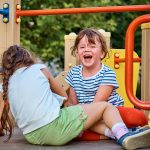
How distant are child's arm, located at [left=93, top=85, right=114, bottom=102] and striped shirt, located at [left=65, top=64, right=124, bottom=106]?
0.03 m

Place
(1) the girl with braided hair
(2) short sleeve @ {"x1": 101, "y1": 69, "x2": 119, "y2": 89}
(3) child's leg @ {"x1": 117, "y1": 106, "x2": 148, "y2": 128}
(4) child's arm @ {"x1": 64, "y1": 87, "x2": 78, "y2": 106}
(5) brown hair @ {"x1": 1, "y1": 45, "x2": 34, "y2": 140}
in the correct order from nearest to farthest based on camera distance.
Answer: (1) the girl with braided hair < (5) brown hair @ {"x1": 1, "y1": 45, "x2": 34, "y2": 140} < (3) child's leg @ {"x1": 117, "y1": 106, "x2": 148, "y2": 128} < (2) short sleeve @ {"x1": 101, "y1": 69, "x2": 119, "y2": 89} < (4) child's arm @ {"x1": 64, "y1": 87, "x2": 78, "y2": 106}

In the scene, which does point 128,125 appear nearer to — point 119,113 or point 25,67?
point 119,113

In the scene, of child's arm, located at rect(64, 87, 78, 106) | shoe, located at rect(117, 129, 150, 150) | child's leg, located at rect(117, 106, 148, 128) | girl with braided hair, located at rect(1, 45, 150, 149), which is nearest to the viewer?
shoe, located at rect(117, 129, 150, 150)

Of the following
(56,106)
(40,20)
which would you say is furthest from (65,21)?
(56,106)

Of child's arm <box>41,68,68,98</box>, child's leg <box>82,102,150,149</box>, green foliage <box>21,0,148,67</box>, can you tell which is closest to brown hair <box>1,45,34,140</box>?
child's arm <box>41,68,68,98</box>

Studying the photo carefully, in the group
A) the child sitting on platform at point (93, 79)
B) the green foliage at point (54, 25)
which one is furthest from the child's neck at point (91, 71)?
the green foliage at point (54, 25)

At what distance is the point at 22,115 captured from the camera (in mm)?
3031

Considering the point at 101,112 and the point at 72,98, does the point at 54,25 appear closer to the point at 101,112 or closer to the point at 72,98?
the point at 72,98

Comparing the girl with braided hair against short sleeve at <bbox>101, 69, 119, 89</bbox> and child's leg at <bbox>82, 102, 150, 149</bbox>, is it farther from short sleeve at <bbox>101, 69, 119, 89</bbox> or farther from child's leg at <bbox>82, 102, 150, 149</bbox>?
short sleeve at <bbox>101, 69, 119, 89</bbox>

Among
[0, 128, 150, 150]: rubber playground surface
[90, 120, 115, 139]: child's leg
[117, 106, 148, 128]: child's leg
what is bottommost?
[0, 128, 150, 150]: rubber playground surface

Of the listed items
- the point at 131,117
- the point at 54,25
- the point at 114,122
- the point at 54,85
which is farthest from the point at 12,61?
the point at 54,25

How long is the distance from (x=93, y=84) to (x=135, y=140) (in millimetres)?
710

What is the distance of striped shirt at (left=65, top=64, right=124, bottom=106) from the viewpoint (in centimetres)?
342

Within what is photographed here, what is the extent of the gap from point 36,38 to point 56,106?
38.7 feet
